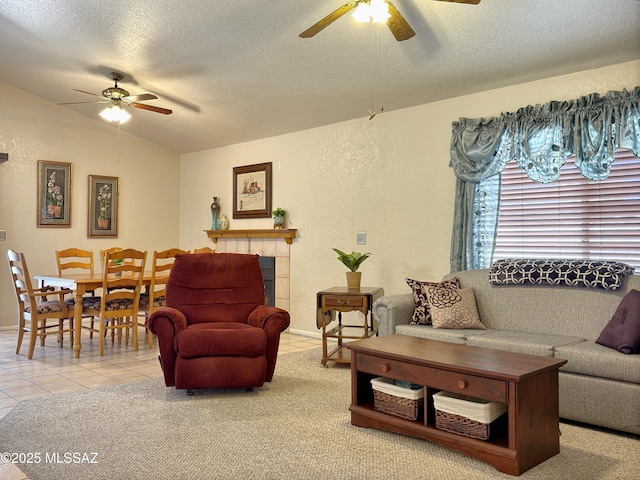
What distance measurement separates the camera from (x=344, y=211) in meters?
5.88

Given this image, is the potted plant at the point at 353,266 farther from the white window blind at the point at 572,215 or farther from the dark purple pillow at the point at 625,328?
the dark purple pillow at the point at 625,328

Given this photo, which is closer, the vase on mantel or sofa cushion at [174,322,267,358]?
sofa cushion at [174,322,267,358]

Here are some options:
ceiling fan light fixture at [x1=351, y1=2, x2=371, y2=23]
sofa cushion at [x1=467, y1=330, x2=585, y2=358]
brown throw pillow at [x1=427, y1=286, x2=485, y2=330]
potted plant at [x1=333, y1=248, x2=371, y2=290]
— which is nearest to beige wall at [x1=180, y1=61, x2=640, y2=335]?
potted plant at [x1=333, y1=248, x2=371, y2=290]

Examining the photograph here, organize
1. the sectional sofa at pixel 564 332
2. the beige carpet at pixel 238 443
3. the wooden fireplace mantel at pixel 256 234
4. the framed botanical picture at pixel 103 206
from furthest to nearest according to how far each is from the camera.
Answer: the framed botanical picture at pixel 103 206
the wooden fireplace mantel at pixel 256 234
the sectional sofa at pixel 564 332
the beige carpet at pixel 238 443

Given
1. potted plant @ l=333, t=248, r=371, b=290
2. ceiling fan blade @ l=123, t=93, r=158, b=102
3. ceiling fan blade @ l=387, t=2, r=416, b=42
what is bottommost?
potted plant @ l=333, t=248, r=371, b=290

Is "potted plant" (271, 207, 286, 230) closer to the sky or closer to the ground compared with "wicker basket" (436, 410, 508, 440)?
closer to the sky

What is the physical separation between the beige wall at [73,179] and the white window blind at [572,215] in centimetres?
518

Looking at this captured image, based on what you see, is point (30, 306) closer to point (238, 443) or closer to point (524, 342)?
point (238, 443)

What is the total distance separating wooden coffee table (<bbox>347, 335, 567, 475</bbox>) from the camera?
2.53 m

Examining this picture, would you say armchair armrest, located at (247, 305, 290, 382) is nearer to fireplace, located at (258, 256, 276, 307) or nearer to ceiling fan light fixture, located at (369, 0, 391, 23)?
ceiling fan light fixture, located at (369, 0, 391, 23)

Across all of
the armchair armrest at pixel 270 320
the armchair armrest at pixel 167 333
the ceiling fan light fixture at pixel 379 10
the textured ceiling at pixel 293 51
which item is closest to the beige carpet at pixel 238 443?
the armchair armrest at pixel 167 333

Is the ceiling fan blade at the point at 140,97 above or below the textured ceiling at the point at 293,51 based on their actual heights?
below

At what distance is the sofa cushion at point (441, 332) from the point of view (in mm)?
3789

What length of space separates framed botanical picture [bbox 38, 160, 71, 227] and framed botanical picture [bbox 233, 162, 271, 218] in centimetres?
218
